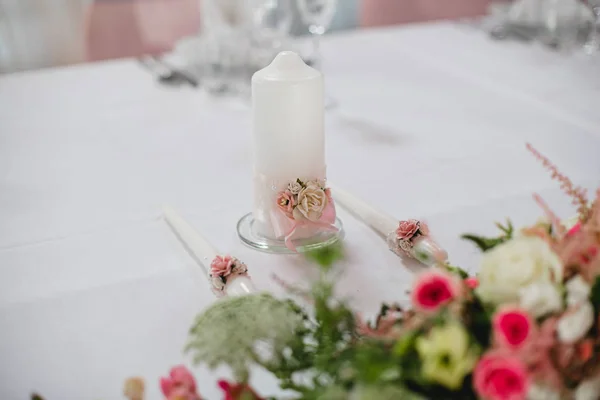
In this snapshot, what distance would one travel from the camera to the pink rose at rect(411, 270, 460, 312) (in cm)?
40

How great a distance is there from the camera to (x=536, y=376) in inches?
15.0

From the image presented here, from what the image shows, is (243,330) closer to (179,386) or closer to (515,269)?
(179,386)

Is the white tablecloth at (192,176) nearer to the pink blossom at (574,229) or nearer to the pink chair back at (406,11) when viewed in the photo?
the pink blossom at (574,229)

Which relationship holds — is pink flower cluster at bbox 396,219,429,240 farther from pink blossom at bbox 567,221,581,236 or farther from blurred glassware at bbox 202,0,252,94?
blurred glassware at bbox 202,0,252,94

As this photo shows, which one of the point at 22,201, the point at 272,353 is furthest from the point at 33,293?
the point at 272,353

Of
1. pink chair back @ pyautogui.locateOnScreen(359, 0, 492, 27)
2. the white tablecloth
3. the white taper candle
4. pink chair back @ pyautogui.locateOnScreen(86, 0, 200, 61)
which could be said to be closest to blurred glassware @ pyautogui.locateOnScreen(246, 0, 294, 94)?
the white tablecloth

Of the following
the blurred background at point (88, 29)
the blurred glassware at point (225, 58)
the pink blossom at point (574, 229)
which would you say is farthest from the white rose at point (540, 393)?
the blurred background at point (88, 29)

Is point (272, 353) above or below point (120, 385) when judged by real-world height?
above

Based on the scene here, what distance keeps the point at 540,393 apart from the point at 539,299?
0.17ft

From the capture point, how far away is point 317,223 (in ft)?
2.51

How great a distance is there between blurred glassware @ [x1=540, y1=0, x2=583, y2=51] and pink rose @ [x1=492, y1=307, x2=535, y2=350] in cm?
140

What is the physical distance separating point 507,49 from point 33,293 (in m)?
1.31

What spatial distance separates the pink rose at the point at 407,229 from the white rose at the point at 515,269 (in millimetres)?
307

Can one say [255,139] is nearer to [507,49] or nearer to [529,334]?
[529,334]
